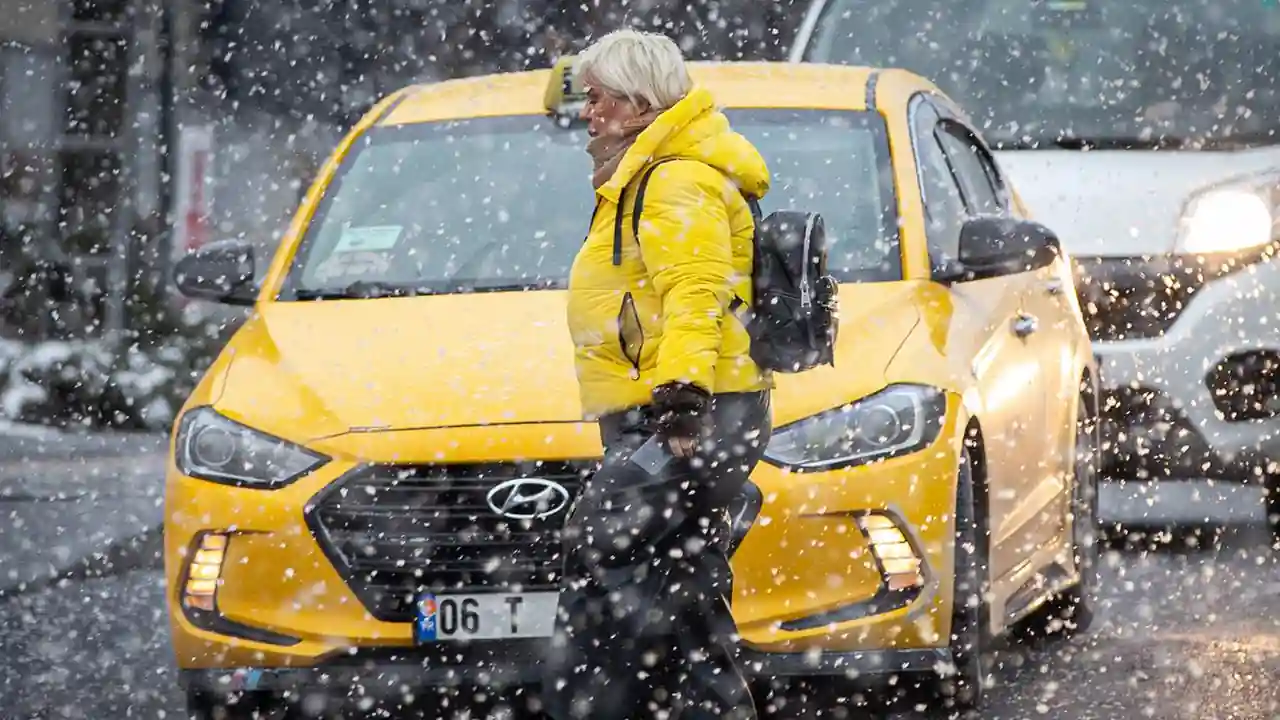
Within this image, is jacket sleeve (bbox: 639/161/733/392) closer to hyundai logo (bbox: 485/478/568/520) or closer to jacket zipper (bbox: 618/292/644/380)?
jacket zipper (bbox: 618/292/644/380)

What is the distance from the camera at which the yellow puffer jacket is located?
241 inches

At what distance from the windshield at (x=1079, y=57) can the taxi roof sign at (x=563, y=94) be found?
3384mm

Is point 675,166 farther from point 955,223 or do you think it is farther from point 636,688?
point 955,223

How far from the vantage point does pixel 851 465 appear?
23.0 feet

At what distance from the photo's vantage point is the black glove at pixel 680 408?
603 centimetres

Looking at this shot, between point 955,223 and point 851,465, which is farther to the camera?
point 955,223

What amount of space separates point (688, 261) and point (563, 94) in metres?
2.65

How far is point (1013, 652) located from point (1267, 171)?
2.80 meters

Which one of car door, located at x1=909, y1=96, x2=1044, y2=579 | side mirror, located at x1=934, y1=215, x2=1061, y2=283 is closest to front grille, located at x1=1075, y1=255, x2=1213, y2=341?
car door, located at x1=909, y1=96, x2=1044, y2=579

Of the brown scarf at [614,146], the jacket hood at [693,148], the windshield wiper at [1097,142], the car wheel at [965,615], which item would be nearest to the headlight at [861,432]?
the car wheel at [965,615]

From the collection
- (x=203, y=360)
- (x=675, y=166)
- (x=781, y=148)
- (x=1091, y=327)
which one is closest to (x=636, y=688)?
(x=675, y=166)

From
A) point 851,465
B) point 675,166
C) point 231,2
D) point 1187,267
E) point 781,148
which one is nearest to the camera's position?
point 675,166

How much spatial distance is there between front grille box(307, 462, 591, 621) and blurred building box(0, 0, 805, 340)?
1258 cm

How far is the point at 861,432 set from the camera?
7.07 meters
